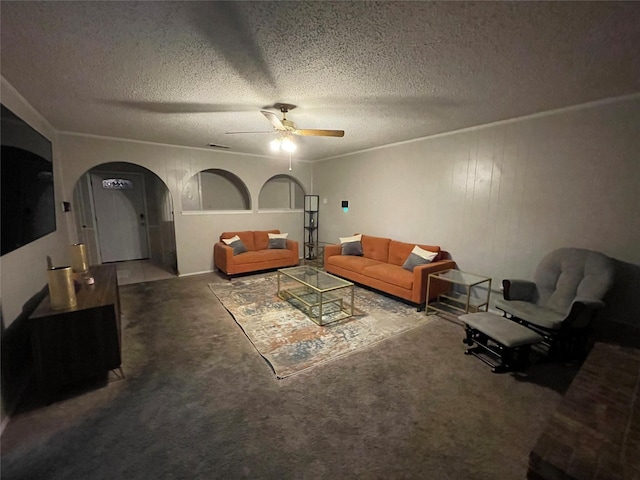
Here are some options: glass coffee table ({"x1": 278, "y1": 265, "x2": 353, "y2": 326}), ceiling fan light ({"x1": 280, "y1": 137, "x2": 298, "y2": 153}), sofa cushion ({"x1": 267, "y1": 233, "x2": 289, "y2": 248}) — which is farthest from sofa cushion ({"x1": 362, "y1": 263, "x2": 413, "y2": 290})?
ceiling fan light ({"x1": 280, "y1": 137, "x2": 298, "y2": 153})

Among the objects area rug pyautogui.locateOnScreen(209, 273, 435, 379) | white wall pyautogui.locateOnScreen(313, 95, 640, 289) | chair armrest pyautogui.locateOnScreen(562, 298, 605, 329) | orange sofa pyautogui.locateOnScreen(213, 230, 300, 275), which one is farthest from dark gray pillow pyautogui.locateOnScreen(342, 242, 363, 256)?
chair armrest pyautogui.locateOnScreen(562, 298, 605, 329)

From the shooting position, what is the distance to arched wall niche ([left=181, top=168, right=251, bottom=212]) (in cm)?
587

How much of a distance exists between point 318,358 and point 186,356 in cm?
Result: 124

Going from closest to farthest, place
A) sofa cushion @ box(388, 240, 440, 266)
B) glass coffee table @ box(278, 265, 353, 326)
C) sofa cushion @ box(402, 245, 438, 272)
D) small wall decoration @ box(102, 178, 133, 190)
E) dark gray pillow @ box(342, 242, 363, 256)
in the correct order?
glass coffee table @ box(278, 265, 353, 326) → sofa cushion @ box(402, 245, 438, 272) → sofa cushion @ box(388, 240, 440, 266) → dark gray pillow @ box(342, 242, 363, 256) → small wall decoration @ box(102, 178, 133, 190)

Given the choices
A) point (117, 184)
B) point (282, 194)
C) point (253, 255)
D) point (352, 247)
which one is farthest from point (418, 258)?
point (117, 184)

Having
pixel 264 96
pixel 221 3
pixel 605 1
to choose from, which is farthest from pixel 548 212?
pixel 221 3

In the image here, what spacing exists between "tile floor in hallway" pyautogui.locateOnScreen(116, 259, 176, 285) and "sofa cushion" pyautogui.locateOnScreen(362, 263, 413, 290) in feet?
12.5

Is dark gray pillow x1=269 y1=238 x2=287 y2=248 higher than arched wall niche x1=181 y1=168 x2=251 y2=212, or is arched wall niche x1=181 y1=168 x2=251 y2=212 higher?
arched wall niche x1=181 y1=168 x2=251 y2=212

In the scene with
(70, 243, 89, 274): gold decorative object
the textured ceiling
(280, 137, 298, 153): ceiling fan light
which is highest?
the textured ceiling

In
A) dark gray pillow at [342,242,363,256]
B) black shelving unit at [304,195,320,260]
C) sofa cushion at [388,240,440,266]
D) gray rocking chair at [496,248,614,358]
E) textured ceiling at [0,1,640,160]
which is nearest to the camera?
textured ceiling at [0,1,640,160]

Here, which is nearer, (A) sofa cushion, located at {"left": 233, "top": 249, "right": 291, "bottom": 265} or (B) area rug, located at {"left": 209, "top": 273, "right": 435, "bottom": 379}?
(B) area rug, located at {"left": 209, "top": 273, "right": 435, "bottom": 379}

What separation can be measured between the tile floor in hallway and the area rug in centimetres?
163

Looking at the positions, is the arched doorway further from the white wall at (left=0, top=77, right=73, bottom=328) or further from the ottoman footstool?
the ottoman footstool

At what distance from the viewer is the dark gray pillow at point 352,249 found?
4.95 metres
